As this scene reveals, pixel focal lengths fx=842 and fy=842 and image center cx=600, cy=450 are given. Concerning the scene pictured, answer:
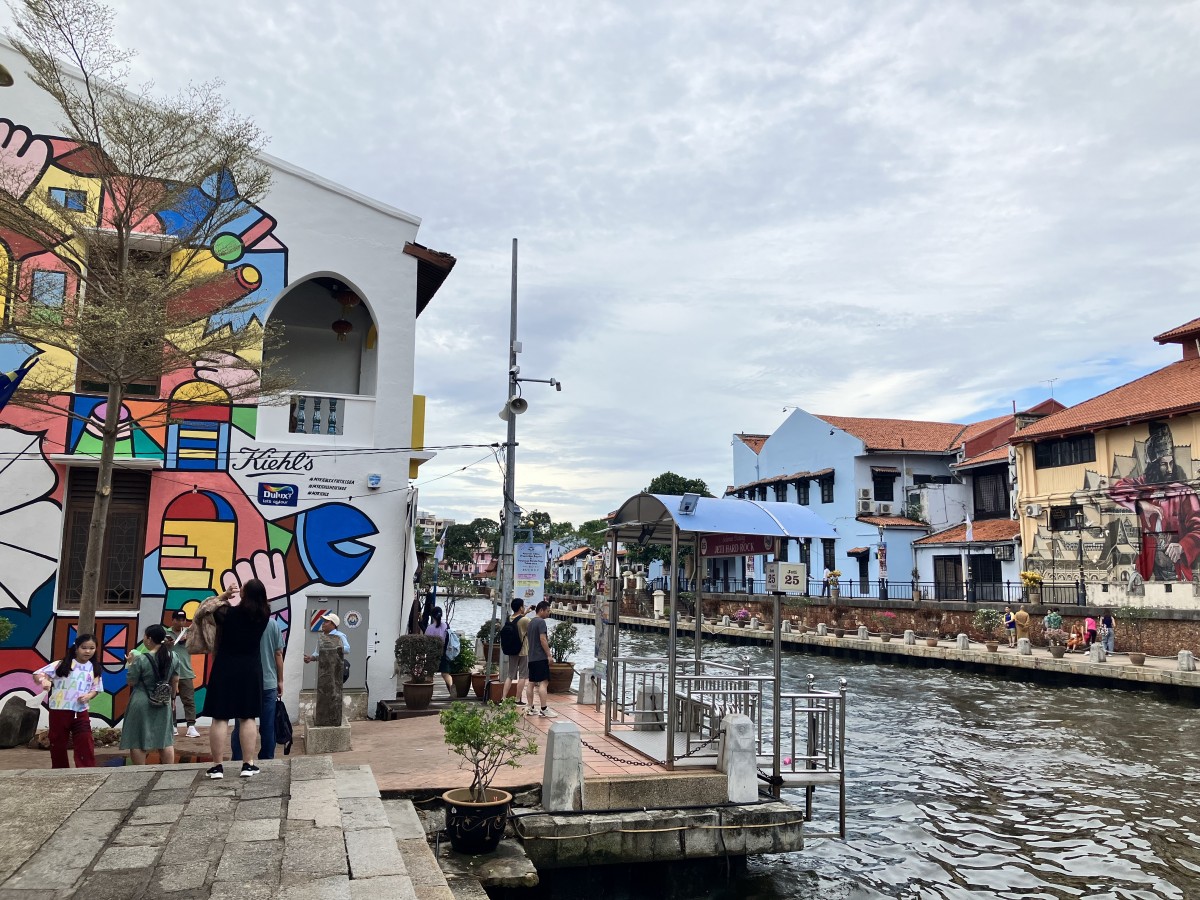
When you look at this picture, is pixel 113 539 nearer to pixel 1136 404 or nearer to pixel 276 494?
pixel 276 494

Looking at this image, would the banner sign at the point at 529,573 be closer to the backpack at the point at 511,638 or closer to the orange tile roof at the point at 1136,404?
the backpack at the point at 511,638

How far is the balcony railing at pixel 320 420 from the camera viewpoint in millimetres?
13359

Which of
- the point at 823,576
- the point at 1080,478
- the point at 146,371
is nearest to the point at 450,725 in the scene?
the point at 146,371

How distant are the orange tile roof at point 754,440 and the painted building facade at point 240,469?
45.7 m

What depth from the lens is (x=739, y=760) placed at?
8844mm

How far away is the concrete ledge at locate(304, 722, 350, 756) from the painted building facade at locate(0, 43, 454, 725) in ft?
10.3

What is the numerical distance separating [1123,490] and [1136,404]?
332cm

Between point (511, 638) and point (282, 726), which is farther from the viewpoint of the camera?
point (511, 638)

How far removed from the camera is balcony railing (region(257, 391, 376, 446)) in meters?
13.4

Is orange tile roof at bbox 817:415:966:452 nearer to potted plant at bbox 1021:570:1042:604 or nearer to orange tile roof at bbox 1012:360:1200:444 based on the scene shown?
orange tile roof at bbox 1012:360:1200:444

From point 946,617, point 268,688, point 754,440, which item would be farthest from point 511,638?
point 754,440

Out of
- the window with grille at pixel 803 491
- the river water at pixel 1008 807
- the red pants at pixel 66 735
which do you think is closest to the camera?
the red pants at pixel 66 735

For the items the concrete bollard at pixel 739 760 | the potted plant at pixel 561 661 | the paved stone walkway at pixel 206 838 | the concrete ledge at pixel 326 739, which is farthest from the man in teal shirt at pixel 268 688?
the potted plant at pixel 561 661

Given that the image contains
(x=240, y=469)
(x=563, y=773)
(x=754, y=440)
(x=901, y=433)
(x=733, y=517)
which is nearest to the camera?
(x=563, y=773)
